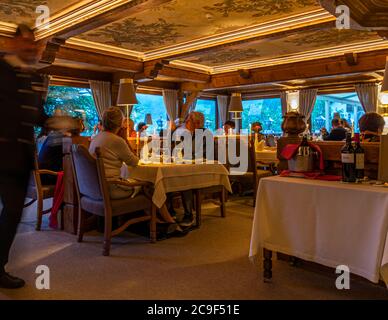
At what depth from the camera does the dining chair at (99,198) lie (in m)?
3.10

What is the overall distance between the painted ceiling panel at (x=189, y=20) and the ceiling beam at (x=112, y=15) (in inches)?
23.7

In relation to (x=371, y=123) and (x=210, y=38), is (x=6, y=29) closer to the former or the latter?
(x=210, y=38)

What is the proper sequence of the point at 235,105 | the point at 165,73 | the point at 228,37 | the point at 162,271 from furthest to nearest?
the point at 165,73 → the point at 235,105 → the point at 228,37 → the point at 162,271

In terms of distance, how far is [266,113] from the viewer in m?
12.3

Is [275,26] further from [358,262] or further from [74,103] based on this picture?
[74,103]

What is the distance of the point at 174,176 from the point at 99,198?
0.83 meters

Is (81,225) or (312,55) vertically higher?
(312,55)

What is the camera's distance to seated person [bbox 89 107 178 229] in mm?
3297

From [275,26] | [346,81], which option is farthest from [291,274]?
[346,81]

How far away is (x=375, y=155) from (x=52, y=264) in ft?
8.35

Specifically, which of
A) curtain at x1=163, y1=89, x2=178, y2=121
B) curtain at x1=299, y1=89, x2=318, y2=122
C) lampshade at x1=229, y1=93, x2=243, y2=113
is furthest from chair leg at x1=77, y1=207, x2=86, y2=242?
curtain at x1=299, y1=89, x2=318, y2=122

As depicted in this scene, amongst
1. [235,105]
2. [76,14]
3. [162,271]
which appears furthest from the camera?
[235,105]

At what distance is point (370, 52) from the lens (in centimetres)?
717

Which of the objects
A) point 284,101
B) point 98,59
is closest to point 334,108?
point 284,101
